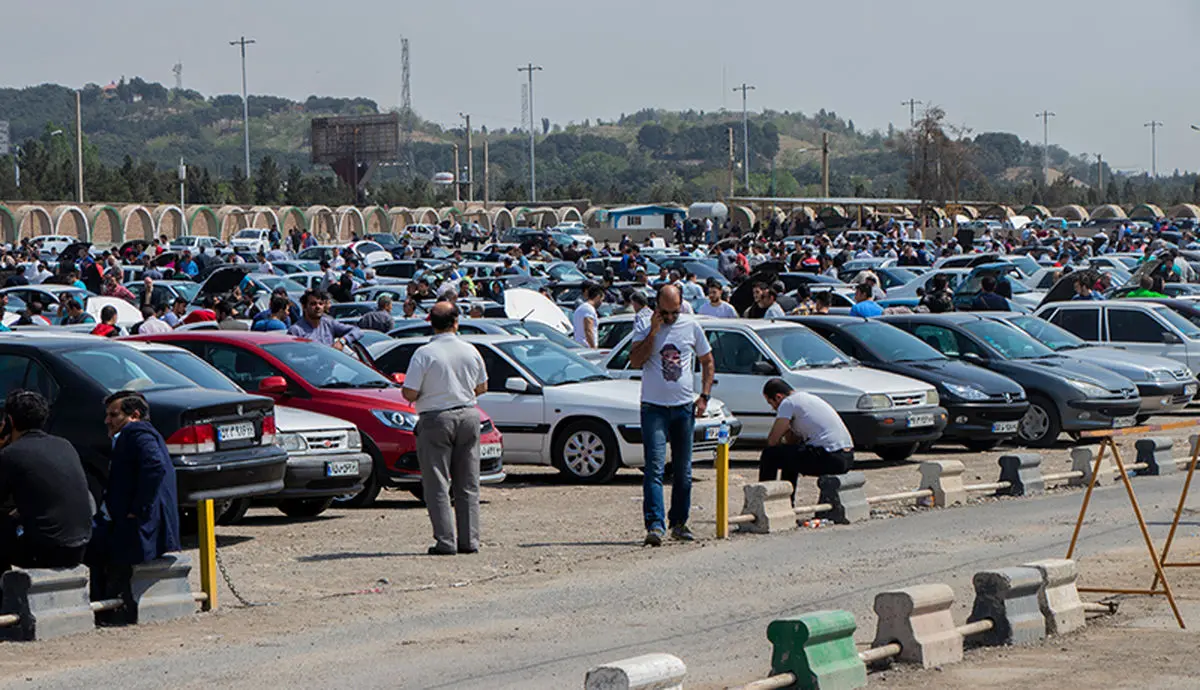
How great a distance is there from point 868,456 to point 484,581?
29.9 ft

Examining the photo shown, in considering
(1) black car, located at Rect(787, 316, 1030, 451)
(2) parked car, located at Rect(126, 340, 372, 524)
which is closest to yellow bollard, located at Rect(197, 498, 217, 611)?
(2) parked car, located at Rect(126, 340, 372, 524)

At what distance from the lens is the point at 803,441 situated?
1418 centimetres

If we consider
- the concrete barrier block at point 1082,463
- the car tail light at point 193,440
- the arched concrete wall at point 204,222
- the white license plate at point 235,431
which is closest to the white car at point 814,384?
the concrete barrier block at point 1082,463

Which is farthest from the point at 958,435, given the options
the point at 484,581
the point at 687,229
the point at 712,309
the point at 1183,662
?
the point at 687,229

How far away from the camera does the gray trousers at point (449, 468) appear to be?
12.1 metres

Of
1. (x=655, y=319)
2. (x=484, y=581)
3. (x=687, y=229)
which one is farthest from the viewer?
(x=687, y=229)

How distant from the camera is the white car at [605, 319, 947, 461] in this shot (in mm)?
17750

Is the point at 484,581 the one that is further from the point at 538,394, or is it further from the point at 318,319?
the point at 318,319

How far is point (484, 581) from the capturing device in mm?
11188

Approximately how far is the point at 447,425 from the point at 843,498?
3640 mm

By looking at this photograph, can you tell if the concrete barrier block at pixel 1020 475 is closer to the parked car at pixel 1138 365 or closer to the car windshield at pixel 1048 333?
the parked car at pixel 1138 365

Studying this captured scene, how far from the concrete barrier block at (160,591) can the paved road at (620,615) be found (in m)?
0.24

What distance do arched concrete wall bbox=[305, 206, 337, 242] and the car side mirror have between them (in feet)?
226

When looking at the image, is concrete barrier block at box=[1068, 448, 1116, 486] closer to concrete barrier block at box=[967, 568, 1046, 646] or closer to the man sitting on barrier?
the man sitting on barrier
